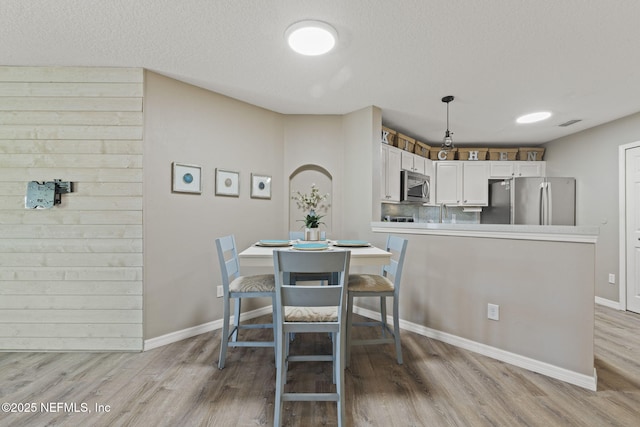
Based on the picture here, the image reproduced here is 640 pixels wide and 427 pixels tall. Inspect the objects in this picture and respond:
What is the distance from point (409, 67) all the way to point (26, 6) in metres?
2.54

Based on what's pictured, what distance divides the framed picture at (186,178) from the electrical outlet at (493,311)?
2.73 m

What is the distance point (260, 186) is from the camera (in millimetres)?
3303

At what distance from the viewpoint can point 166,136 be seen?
260 centimetres

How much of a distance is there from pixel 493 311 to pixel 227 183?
266 centimetres

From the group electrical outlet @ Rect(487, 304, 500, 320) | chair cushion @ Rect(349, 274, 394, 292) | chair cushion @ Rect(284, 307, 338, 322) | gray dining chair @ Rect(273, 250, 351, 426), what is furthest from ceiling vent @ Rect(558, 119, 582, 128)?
chair cushion @ Rect(284, 307, 338, 322)

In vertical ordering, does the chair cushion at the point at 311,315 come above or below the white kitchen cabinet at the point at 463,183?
below

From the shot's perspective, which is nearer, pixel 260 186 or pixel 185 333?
pixel 185 333

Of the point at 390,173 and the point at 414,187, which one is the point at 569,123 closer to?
the point at 414,187

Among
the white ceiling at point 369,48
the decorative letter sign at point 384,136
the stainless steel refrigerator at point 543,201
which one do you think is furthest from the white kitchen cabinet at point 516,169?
the decorative letter sign at point 384,136

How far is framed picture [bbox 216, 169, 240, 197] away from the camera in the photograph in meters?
2.96

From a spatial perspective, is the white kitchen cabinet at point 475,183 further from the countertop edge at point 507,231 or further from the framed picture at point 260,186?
the framed picture at point 260,186

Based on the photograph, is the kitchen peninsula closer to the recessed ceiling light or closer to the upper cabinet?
the upper cabinet

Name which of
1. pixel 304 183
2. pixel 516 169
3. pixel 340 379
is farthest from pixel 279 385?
pixel 516 169

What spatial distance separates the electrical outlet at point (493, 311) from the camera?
2273 millimetres
